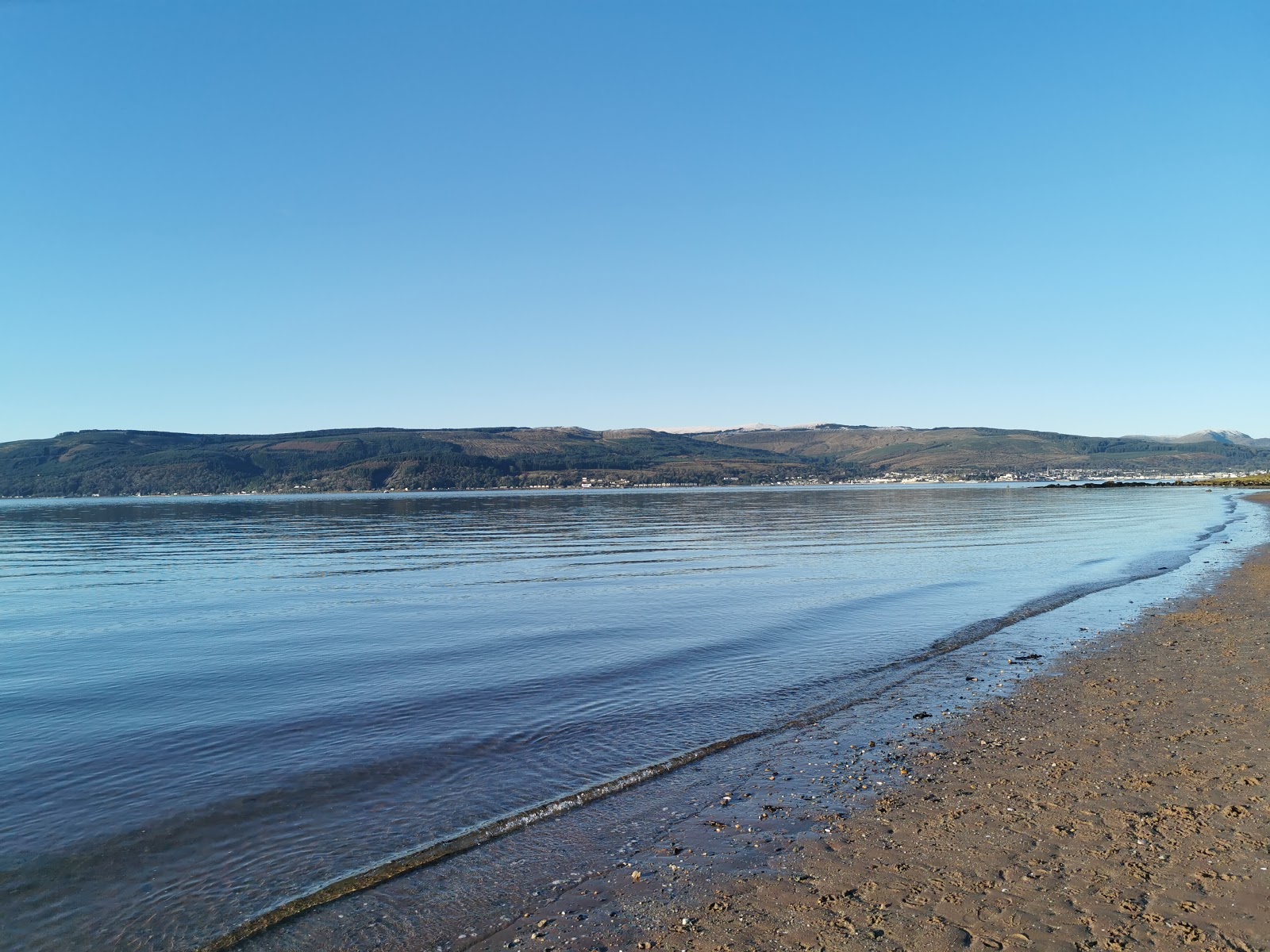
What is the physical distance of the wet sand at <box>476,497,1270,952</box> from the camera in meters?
6.74

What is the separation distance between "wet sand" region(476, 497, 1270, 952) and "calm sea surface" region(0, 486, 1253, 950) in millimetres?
2807

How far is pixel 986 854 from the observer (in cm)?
811

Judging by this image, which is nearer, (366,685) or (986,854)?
(986,854)

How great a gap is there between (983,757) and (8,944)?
12.0 metres

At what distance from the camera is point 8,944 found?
754cm

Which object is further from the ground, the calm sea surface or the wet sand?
the wet sand

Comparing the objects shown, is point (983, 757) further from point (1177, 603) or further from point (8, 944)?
point (1177, 603)

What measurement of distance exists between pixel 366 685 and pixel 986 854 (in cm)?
1353

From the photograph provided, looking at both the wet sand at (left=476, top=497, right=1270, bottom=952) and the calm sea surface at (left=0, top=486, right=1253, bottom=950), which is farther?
the calm sea surface at (left=0, top=486, right=1253, bottom=950)

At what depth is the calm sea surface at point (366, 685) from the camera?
9.30m

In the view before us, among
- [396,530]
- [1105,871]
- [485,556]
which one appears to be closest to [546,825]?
[1105,871]

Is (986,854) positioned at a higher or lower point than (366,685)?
higher

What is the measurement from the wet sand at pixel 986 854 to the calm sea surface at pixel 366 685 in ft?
9.21

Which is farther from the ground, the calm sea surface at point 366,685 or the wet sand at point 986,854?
the wet sand at point 986,854
